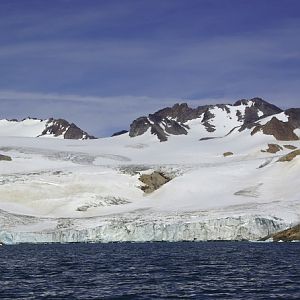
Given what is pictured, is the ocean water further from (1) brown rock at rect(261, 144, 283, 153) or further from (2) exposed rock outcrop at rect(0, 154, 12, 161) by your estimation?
(1) brown rock at rect(261, 144, 283, 153)

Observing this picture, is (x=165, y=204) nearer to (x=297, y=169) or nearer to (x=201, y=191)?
(x=201, y=191)

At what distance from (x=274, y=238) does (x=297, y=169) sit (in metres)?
39.5

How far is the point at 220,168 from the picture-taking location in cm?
13325

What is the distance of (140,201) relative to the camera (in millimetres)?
116750

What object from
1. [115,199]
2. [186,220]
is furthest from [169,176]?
[186,220]

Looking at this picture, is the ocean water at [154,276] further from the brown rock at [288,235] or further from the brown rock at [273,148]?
the brown rock at [273,148]

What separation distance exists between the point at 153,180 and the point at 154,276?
84623mm

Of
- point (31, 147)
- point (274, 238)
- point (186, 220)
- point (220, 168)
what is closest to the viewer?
point (274, 238)

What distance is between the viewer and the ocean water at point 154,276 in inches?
1421

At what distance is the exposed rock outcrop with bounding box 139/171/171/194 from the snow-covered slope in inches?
47.0

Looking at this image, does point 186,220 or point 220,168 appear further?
point 220,168

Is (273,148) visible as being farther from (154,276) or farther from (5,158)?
(154,276)

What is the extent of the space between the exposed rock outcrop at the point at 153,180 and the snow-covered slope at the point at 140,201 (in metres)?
1.19

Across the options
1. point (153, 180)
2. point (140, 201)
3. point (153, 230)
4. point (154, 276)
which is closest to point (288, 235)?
point (153, 230)
